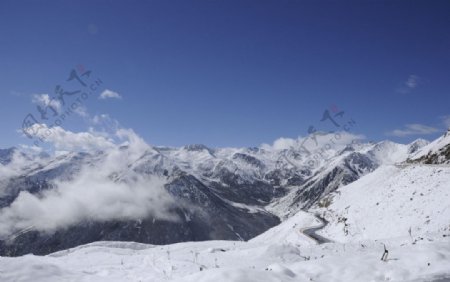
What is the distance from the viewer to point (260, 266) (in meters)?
25.4

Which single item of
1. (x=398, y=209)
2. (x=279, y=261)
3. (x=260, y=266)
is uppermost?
(x=398, y=209)

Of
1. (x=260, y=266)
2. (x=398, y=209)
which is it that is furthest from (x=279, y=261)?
(x=398, y=209)

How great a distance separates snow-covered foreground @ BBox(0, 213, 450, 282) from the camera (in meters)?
20.6

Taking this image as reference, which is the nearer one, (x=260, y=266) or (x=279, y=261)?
(x=260, y=266)

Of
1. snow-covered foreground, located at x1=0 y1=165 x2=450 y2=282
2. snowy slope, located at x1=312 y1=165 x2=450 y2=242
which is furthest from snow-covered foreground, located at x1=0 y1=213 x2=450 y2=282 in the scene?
snowy slope, located at x1=312 y1=165 x2=450 y2=242

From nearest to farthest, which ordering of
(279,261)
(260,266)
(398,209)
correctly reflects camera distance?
(260,266)
(279,261)
(398,209)

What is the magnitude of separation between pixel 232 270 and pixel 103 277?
9.00 meters

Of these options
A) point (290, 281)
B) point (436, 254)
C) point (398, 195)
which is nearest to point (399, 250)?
point (436, 254)

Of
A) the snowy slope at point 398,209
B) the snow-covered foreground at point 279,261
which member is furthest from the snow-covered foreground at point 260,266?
the snowy slope at point 398,209

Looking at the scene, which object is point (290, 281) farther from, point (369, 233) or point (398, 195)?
point (398, 195)

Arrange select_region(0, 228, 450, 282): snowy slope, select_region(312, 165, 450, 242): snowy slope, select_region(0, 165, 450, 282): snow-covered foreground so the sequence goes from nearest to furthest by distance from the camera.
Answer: select_region(0, 228, 450, 282): snowy slope < select_region(0, 165, 450, 282): snow-covered foreground < select_region(312, 165, 450, 242): snowy slope

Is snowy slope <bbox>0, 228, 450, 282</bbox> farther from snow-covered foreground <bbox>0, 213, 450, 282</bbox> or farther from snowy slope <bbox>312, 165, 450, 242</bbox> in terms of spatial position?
snowy slope <bbox>312, 165, 450, 242</bbox>

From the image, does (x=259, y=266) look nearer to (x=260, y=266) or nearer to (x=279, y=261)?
(x=260, y=266)

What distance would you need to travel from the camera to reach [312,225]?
82.1m
